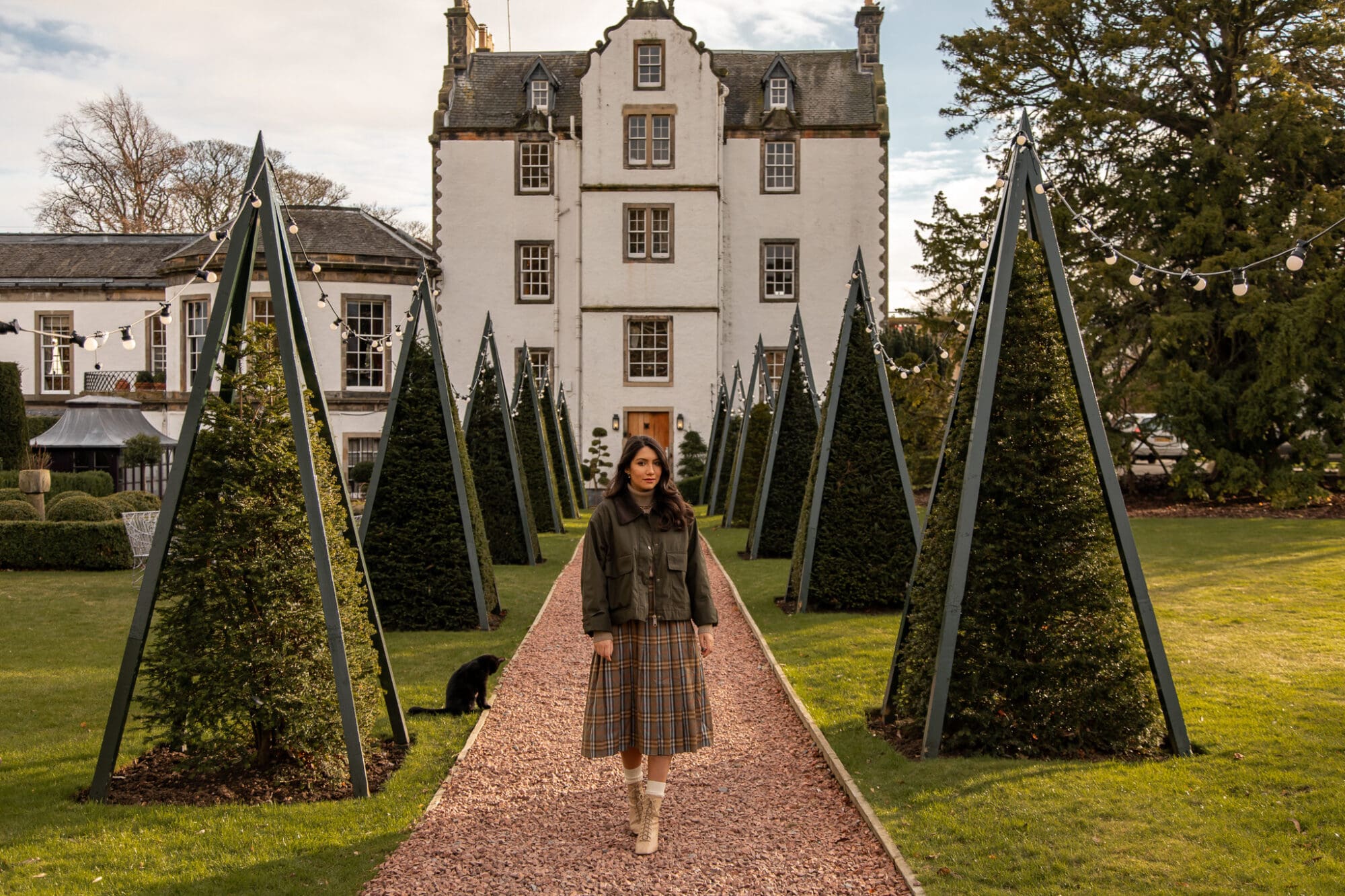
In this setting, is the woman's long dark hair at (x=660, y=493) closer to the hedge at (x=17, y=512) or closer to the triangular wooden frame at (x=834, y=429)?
the triangular wooden frame at (x=834, y=429)

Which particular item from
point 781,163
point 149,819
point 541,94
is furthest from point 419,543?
point 541,94

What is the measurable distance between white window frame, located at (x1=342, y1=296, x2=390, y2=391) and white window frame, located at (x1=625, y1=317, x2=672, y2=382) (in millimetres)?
7310

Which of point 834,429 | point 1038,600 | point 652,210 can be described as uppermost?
point 652,210

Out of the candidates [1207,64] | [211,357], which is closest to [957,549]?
[211,357]

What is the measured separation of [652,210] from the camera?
33688mm

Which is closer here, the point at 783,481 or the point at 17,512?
the point at 783,481

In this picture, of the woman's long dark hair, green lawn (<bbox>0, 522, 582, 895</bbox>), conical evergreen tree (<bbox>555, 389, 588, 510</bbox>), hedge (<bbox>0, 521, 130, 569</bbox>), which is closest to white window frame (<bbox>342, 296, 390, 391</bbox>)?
conical evergreen tree (<bbox>555, 389, 588, 510</bbox>)

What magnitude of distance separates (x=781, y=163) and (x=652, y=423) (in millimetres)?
9003

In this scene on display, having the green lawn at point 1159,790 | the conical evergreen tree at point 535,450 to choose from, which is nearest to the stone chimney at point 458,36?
the conical evergreen tree at point 535,450

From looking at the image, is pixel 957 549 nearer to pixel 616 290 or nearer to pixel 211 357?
pixel 211 357

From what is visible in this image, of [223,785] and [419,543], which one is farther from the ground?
[419,543]

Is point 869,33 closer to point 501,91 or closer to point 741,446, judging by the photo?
point 501,91

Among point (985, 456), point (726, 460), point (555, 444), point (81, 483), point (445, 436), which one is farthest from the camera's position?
point (726, 460)

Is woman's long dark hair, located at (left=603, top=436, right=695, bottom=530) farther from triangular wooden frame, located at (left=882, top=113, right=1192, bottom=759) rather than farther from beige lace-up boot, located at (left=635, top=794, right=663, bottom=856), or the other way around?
triangular wooden frame, located at (left=882, top=113, right=1192, bottom=759)
